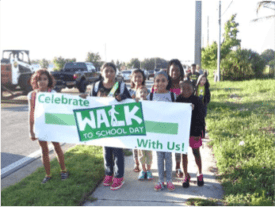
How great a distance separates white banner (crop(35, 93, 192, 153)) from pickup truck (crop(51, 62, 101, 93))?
1215 cm

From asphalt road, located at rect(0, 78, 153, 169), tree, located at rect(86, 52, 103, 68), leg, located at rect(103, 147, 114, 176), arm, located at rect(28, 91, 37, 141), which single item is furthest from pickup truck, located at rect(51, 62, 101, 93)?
tree, located at rect(86, 52, 103, 68)

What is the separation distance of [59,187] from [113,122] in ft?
3.99

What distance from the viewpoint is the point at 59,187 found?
3984 mm

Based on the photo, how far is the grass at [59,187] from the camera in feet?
11.8

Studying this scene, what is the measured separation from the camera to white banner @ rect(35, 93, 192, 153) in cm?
385

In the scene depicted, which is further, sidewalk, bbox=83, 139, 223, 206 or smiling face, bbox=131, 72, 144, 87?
smiling face, bbox=131, 72, 144, 87

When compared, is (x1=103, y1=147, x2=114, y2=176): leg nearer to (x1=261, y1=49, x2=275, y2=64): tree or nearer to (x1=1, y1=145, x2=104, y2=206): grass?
(x1=1, y1=145, x2=104, y2=206): grass

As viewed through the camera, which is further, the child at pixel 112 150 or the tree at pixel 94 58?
the tree at pixel 94 58

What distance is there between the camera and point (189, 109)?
3783 mm

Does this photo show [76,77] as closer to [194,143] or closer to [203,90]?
[203,90]

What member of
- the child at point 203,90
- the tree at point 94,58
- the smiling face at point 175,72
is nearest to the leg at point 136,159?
the smiling face at point 175,72

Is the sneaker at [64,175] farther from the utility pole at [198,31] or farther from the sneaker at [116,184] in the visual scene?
the utility pole at [198,31]

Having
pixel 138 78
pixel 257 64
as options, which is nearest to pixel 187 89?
pixel 138 78

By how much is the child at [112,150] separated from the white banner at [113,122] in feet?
0.42
